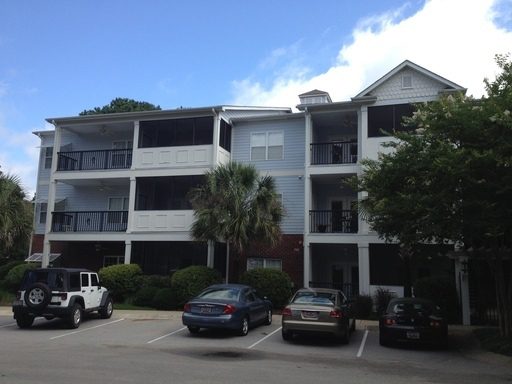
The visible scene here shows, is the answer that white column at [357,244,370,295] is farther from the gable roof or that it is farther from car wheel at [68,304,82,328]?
car wheel at [68,304,82,328]

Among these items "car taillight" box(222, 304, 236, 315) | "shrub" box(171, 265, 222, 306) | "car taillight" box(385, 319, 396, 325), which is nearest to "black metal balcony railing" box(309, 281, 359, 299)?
"shrub" box(171, 265, 222, 306)

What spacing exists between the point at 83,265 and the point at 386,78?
63.5ft

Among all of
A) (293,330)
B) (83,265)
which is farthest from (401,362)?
(83,265)

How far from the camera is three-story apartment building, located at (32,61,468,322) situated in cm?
2409

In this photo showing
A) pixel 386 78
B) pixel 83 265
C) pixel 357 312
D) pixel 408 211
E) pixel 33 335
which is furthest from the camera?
pixel 83 265

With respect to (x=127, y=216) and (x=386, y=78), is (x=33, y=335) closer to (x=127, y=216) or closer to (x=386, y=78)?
(x=127, y=216)

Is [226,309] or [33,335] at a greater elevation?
[226,309]

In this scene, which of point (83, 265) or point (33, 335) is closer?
point (33, 335)

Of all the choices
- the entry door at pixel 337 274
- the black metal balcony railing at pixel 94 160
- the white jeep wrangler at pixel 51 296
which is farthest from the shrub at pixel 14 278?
the entry door at pixel 337 274

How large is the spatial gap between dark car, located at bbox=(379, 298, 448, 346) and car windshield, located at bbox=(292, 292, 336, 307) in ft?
5.10

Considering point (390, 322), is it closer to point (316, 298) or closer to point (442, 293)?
point (316, 298)

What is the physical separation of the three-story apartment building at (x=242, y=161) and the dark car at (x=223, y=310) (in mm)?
8464

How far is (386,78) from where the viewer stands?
78.8 ft

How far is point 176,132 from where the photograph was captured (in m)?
28.1
